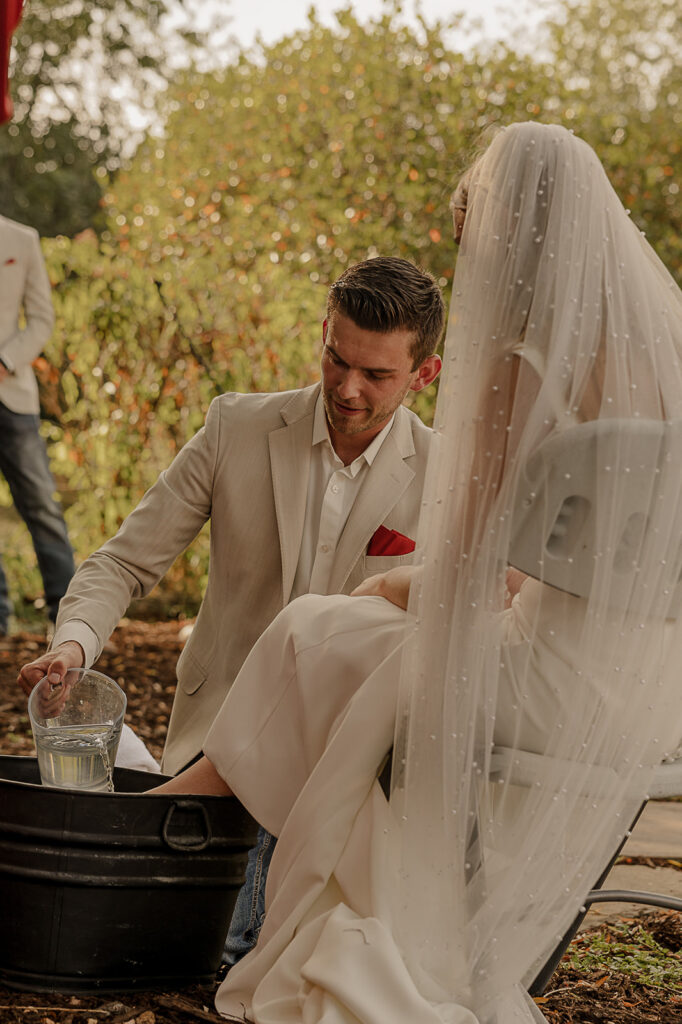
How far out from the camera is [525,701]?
2174 mm

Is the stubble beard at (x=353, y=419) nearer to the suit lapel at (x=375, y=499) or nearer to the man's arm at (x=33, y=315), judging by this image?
the suit lapel at (x=375, y=499)

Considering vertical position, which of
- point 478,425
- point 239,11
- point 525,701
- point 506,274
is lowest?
point 525,701

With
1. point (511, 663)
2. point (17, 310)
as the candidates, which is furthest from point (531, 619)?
point (17, 310)

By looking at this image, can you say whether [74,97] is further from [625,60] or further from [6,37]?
[6,37]

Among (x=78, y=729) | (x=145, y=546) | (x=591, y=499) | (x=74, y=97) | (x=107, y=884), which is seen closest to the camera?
(x=591, y=499)

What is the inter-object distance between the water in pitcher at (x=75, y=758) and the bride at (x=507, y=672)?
527 mm

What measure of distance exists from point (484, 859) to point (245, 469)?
1.19 metres

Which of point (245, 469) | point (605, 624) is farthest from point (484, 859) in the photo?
point (245, 469)

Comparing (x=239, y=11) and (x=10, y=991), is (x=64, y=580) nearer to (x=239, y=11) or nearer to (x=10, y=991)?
(x=10, y=991)

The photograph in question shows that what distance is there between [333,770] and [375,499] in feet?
3.05

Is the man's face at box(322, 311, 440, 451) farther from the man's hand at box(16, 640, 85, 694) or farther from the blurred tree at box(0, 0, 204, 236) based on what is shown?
the blurred tree at box(0, 0, 204, 236)

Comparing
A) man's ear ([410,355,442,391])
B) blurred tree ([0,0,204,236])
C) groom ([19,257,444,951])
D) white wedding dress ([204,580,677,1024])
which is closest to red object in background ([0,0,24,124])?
groom ([19,257,444,951])

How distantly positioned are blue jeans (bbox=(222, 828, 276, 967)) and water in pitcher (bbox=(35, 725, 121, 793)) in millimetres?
452

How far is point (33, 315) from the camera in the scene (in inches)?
230
